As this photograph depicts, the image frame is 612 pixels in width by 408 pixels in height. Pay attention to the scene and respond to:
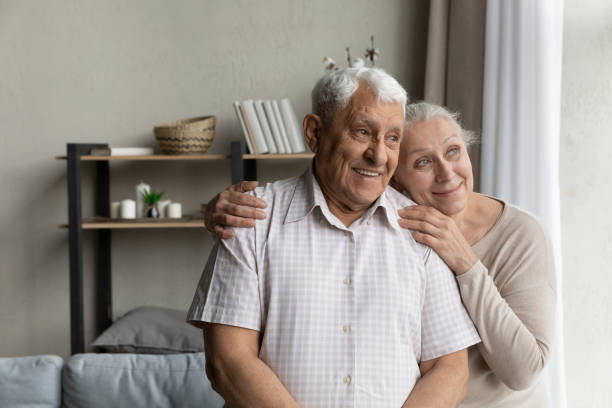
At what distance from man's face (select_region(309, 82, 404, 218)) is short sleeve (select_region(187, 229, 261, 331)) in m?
0.24

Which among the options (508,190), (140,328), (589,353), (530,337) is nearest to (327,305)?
(530,337)

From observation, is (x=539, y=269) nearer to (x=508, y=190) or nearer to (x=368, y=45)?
(x=508, y=190)

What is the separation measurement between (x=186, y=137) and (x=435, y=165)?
1859 millimetres

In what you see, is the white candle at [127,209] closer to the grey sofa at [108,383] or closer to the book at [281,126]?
the book at [281,126]

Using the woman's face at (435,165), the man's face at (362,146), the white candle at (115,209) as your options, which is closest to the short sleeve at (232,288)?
the man's face at (362,146)

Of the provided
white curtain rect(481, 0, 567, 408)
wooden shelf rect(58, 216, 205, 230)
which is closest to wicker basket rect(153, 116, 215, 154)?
wooden shelf rect(58, 216, 205, 230)

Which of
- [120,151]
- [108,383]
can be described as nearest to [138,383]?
[108,383]

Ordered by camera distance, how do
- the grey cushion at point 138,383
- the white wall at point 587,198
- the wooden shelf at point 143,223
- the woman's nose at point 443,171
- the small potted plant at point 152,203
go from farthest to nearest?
the small potted plant at point 152,203, the wooden shelf at point 143,223, the white wall at point 587,198, the grey cushion at point 138,383, the woman's nose at point 443,171

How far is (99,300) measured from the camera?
143 inches

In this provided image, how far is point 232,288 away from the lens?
1.35m

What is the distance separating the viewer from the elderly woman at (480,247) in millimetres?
1430

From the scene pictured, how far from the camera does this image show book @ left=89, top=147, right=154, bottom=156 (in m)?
3.26

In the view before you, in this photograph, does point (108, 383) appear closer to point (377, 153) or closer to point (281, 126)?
point (377, 153)

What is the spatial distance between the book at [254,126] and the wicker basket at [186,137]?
7.7 inches
